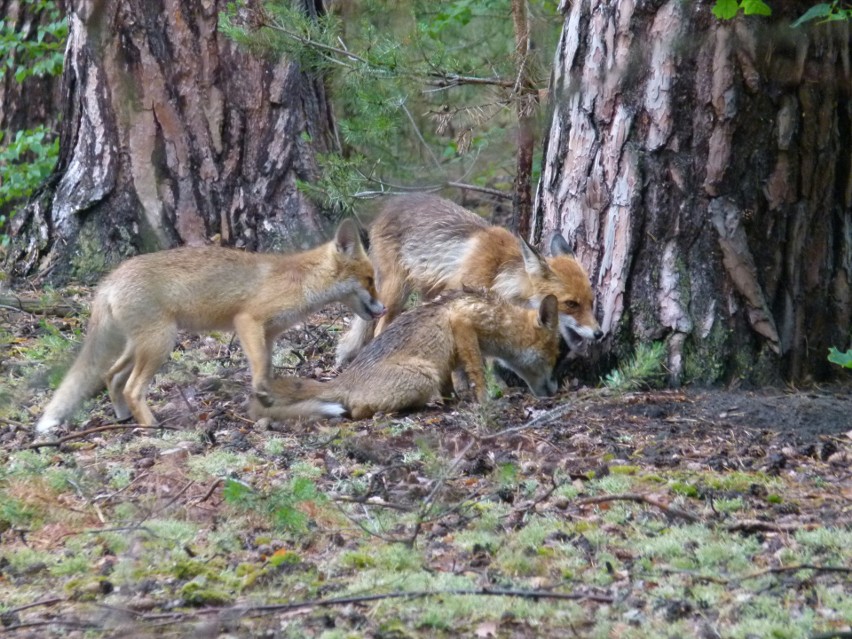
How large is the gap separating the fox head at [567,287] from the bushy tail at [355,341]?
5.59 feet

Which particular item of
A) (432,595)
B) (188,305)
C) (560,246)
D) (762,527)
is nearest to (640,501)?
(762,527)

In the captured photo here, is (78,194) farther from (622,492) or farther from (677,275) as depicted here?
(622,492)

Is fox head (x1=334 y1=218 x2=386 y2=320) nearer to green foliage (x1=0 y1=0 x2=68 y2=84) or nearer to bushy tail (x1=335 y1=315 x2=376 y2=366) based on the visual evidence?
bushy tail (x1=335 y1=315 x2=376 y2=366)

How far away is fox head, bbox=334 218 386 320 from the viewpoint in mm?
8914

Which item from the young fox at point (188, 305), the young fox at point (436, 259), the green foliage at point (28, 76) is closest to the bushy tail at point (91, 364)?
the young fox at point (188, 305)

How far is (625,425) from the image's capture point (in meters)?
7.23

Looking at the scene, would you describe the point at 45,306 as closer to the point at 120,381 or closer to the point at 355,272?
the point at 120,381

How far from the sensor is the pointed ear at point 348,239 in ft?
29.1

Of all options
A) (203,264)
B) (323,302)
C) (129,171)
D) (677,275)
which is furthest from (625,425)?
(129,171)

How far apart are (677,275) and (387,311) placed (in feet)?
9.77

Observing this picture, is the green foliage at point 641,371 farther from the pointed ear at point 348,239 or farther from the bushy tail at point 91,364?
the bushy tail at point 91,364

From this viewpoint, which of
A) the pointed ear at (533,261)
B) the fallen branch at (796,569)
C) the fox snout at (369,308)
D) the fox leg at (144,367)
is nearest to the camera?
the fallen branch at (796,569)

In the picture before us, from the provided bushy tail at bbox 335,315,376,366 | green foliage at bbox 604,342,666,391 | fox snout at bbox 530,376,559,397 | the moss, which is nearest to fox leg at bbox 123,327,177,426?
bushy tail at bbox 335,315,376,366

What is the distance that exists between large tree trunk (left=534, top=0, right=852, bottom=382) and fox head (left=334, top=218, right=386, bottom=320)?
207 cm
